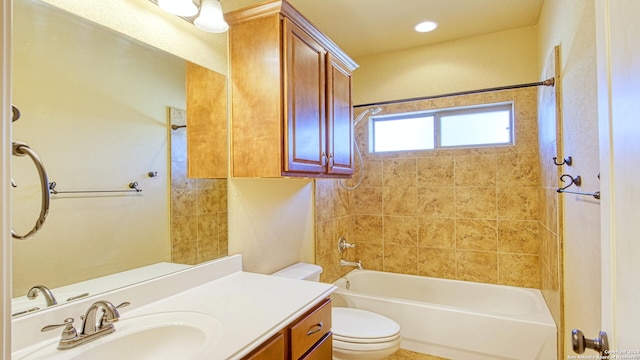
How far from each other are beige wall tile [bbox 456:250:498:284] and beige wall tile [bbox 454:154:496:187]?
609mm

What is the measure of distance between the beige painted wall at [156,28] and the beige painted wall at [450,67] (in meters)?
1.78

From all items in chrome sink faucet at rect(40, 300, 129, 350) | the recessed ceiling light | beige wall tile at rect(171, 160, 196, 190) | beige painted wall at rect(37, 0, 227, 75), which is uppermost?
the recessed ceiling light

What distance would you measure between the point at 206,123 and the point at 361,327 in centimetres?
147

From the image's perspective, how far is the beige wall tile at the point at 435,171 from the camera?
9.14 feet

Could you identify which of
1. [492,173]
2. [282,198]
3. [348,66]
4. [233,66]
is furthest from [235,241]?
[492,173]

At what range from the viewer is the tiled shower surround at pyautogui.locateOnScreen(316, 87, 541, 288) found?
99.3 inches

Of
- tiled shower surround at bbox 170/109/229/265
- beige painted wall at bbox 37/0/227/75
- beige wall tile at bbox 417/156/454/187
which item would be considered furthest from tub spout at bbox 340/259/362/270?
beige painted wall at bbox 37/0/227/75

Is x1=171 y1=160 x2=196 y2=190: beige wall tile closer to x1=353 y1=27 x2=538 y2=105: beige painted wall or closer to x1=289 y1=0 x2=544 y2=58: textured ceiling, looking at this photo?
x1=289 y1=0 x2=544 y2=58: textured ceiling

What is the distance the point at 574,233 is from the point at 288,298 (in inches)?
55.0

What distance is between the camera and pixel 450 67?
275 cm

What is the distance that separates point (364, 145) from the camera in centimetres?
311

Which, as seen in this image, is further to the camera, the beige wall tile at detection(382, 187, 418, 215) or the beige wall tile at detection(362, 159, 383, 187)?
the beige wall tile at detection(362, 159, 383, 187)

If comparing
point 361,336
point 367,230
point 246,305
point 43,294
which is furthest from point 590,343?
point 367,230

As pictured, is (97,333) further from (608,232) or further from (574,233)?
(574,233)
